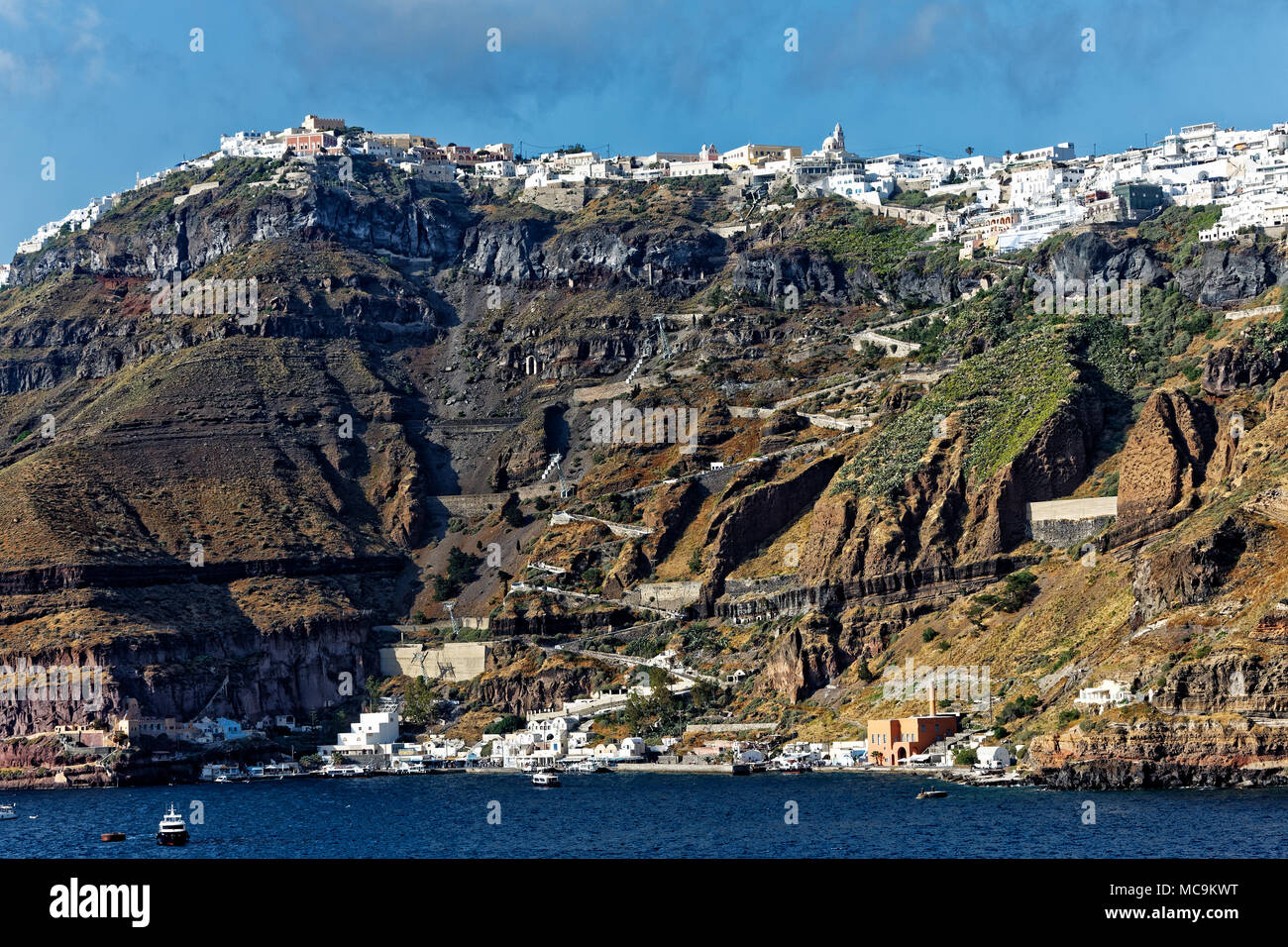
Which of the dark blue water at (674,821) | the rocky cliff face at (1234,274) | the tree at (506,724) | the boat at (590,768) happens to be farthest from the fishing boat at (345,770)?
the rocky cliff face at (1234,274)

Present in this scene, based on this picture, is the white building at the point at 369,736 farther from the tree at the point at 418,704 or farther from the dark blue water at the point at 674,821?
the dark blue water at the point at 674,821

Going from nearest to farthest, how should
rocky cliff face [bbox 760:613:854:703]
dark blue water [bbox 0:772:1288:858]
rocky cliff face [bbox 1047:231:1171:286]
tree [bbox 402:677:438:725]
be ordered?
dark blue water [bbox 0:772:1288:858] → rocky cliff face [bbox 760:613:854:703] → tree [bbox 402:677:438:725] → rocky cliff face [bbox 1047:231:1171:286]

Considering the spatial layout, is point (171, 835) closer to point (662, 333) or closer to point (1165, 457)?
point (1165, 457)

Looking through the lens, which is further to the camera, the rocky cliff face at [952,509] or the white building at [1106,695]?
the rocky cliff face at [952,509]

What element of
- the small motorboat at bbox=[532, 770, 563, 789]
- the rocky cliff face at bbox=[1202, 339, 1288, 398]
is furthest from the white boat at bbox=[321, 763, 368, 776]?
the rocky cliff face at bbox=[1202, 339, 1288, 398]

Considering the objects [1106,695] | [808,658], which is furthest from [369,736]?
[1106,695]

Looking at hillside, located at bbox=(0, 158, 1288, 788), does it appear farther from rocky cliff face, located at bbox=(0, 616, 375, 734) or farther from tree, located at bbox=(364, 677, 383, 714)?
tree, located at bbox=(364, 677, 383, 714)
